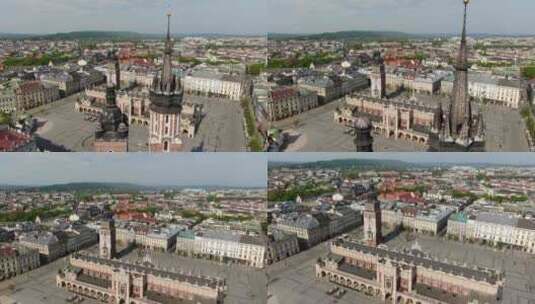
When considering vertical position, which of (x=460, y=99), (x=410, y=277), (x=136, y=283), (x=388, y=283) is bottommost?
(x=388, y=283)

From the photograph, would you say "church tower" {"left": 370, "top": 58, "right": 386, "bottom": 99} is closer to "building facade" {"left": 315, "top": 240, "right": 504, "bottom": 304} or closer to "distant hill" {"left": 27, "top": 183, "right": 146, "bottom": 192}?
"building facade" {"left": 315, "top": 240, "right": 504, "bottom": 304}

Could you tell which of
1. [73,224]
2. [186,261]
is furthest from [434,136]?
[73,224]

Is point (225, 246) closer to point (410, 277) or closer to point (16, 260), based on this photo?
point (410, 277)

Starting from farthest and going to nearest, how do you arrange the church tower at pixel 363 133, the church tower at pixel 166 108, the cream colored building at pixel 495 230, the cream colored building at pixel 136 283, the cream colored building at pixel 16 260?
the cream colored building at pixel 495 230
the cream colored building at pixel 16 260
the cream colored building at pixel 136 283
the church tower at pixel 166 108
the church tower at pixel 363 133

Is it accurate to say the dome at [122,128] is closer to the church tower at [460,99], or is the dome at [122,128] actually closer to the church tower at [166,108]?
the church tower at [166,108]

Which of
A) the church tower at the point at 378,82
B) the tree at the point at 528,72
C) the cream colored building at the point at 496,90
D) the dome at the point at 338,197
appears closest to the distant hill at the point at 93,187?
the dome at the point at 338,197

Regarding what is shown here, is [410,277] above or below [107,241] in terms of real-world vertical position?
below

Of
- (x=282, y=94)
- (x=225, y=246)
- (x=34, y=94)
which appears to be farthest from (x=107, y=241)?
(x=34, y=94)
